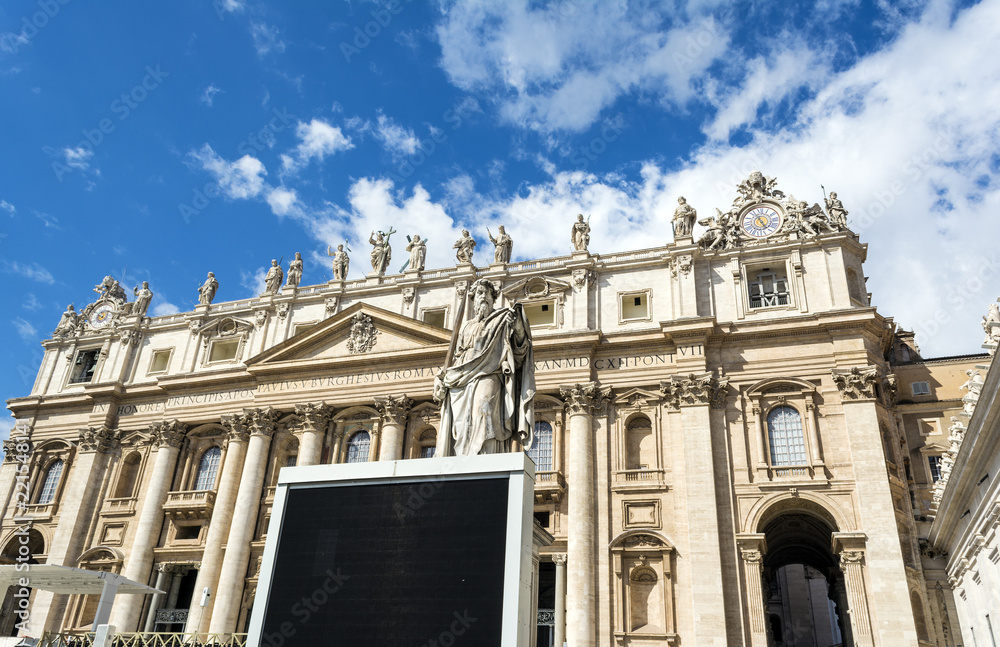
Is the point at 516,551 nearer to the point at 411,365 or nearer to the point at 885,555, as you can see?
the point at 885,555

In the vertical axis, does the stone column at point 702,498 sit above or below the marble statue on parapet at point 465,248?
below

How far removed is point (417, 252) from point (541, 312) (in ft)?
26.4

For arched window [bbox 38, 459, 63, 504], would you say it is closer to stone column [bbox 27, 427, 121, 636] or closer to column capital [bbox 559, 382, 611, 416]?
stone column [bbox 27, 427, 121, 636]

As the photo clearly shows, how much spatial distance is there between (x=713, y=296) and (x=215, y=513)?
24690 mm

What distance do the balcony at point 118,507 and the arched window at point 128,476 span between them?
16.1 inches

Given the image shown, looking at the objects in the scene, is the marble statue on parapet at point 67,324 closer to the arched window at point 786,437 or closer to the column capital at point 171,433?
the column capital at point 171,433

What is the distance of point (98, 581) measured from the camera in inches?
1101

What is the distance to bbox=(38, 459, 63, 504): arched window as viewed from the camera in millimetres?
41562

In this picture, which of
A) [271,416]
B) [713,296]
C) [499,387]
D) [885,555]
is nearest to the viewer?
[499,387]

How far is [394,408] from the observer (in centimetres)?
3562

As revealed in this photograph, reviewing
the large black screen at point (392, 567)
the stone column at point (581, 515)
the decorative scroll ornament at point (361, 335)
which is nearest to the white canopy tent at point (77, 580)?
the decorative scroll ornament at point (361, 335)

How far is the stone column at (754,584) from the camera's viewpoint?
91.0 feet

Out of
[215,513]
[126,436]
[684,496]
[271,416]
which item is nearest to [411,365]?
[271,416]

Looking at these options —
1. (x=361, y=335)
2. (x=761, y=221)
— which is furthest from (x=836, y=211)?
(x=361, y=335)
